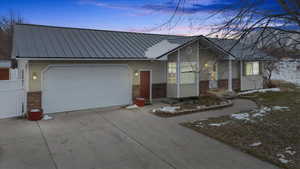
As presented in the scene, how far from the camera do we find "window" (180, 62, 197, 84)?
12.0 meters

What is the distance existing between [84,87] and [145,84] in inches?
140

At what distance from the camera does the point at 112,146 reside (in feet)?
19.0

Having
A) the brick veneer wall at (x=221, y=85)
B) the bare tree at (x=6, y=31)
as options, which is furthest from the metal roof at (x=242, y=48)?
the bare tree at (x=6, y=31)

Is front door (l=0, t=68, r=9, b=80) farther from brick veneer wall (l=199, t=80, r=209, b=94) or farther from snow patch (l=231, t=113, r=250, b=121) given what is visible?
snow patch (l=231, t=113, r=250, b=121)

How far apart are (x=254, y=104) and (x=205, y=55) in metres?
4.24

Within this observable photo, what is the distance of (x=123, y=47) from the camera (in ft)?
38.7

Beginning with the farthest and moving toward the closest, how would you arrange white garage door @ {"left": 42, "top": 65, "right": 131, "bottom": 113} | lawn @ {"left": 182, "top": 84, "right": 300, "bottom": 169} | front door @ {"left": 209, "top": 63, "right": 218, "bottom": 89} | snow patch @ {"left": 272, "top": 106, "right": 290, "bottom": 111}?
front door @ {"left": 209, "top": 63, "right": 218, "bottom": 89}
snow patch @ {"left": 272, "top": 106, "right": 290, "bottom": 111}
white garage door @ {"left": 42, "top": 65, "right": 131, "bottom": 113}
lawn @ {"left": 182, "top": 84, "right": 300, "bottom": 169}

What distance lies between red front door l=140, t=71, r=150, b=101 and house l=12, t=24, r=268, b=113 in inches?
2.3

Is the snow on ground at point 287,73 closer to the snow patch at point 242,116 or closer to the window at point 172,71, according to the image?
the window at point 172,71

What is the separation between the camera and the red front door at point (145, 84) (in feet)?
38.6

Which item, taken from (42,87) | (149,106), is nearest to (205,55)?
(149,106)

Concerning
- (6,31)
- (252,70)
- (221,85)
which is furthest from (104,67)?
(6,31)

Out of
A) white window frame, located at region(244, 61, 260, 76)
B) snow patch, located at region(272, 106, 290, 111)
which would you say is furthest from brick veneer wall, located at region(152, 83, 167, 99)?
white window frame, located at region(244, 61, 260, 76)

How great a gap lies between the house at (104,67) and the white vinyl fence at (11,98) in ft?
1.21
